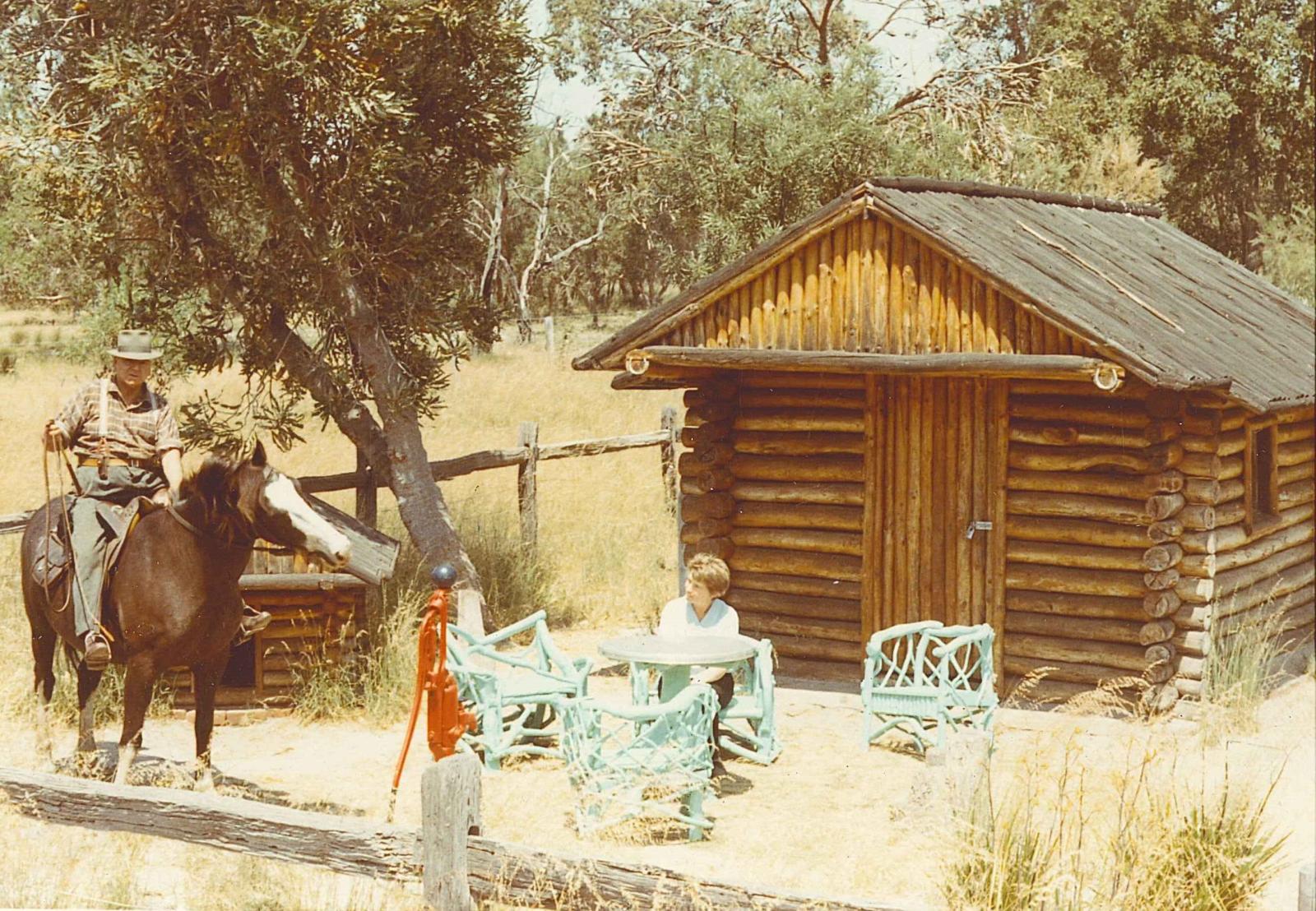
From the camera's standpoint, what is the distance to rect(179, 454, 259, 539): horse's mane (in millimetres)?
8828

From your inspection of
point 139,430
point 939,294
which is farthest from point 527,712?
point 939,294

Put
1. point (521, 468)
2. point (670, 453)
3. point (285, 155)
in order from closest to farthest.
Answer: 1. point (285, 155)
2. point (521, 468)
3. point (670, 453)

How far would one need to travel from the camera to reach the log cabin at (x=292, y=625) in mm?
11781

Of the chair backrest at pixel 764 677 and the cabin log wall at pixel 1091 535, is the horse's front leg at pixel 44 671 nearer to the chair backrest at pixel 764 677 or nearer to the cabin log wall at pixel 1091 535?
the chair backrest at pixel 764 677

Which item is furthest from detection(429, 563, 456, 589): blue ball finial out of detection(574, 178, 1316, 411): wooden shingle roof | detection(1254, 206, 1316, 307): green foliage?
detection(1254, 206, 1316, 307): green foliage

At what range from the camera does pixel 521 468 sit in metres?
17.0

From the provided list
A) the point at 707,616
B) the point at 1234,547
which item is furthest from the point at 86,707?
the point at 1234,547

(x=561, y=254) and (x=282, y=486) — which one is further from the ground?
(x=561, y=254)

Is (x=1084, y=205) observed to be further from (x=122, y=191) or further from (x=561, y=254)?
(x=561, y=254)

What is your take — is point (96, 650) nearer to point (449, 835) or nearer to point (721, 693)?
point (449, 835)

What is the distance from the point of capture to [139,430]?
952cm

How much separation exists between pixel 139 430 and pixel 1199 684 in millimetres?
7427

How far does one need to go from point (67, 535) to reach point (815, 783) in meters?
4.75

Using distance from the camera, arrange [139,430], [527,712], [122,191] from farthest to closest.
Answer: [122,191] → [527,712] → [139,430]
